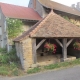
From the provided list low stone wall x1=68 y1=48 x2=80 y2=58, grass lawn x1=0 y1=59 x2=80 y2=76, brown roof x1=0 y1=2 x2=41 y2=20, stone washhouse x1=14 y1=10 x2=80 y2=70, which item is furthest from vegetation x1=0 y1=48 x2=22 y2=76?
brown roof x1=0 y1=2 x2=41 y2=20

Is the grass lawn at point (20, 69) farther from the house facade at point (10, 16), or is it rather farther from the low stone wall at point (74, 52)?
the house facade at point (10, 16)

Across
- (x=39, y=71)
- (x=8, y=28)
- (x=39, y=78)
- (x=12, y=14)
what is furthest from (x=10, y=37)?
(x=39, y=78)

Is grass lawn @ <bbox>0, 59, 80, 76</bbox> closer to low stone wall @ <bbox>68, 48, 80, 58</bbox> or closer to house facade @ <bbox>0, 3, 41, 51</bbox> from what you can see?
low stone wall @ <bbox>68, 48, 80, 58</bbox>

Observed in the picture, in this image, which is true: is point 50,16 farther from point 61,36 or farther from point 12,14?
point 12,14

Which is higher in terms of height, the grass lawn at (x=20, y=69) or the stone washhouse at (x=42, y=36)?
the stone washhouse at (x=42, y=36)

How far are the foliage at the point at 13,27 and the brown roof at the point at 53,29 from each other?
19.6 feet

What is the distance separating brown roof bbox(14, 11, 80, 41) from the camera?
10441 mm

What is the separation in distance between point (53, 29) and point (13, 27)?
7.93 meters

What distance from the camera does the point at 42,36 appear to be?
1020 cm

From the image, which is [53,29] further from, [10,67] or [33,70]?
[10,67]

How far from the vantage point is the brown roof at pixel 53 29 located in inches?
411

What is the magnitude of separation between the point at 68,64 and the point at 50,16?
14.9ft

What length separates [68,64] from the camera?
1062 cm

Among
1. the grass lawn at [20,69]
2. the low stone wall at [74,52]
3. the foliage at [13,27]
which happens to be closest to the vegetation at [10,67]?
the grass lawn at [20,69]
